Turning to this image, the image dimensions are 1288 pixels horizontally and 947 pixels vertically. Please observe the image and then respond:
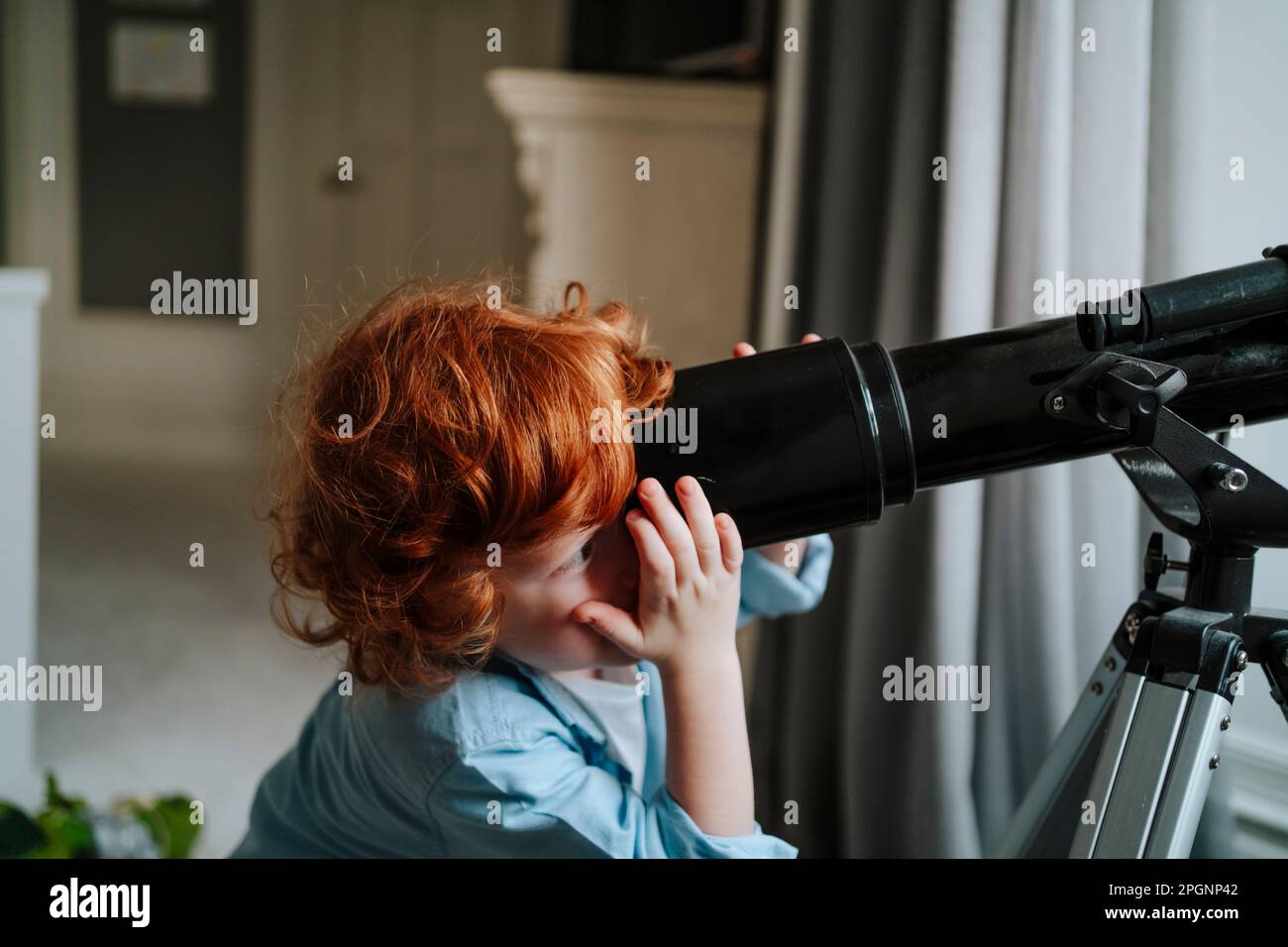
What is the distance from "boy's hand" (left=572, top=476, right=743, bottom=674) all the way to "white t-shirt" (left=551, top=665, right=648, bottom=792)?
0.13 meters

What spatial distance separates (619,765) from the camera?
2.75 ft

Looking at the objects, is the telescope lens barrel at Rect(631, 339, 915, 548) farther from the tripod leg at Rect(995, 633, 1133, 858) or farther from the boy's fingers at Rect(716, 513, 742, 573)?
the tripod leg at Rect(995, 633, 1133, 858)

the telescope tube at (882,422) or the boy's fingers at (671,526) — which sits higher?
the telescope tube at (882,422)

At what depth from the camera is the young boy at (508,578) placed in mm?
671

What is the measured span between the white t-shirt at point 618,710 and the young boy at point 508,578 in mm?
40

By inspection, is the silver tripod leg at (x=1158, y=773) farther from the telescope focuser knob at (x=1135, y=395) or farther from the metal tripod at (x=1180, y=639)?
the telescope focuser knob at (x=1135, y=395)

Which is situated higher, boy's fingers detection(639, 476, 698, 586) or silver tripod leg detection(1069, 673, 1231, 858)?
boy's fingers detection(639, 476, 698, 586)

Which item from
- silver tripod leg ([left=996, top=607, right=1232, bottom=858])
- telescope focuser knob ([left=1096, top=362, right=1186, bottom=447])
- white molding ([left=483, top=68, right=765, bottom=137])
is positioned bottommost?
silver tripod leg ([left=996, top=607, right=1232, bottom=858])

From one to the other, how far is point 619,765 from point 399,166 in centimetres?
356

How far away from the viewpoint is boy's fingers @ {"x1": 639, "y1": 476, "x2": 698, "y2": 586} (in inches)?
25.8

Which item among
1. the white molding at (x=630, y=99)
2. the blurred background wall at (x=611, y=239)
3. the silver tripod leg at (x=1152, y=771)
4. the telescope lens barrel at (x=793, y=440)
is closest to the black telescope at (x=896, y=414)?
the telescope lens barrel at (x=793, y=440)

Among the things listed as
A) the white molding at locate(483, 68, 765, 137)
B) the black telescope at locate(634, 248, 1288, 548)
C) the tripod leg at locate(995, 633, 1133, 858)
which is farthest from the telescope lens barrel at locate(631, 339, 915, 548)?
the white molding at locate(483, 68, 765, 137)

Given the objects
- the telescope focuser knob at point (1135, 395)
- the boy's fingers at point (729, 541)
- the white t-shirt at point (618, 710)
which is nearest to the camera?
the telescope focuser knob at point (1135, 395)
